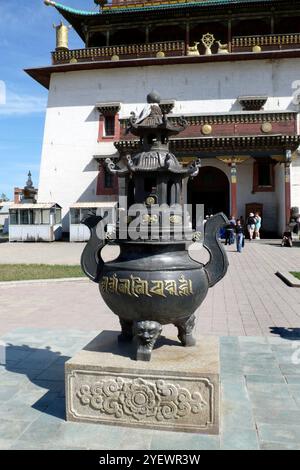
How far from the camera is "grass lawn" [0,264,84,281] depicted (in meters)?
11.1

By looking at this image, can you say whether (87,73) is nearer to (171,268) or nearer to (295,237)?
(295,237)

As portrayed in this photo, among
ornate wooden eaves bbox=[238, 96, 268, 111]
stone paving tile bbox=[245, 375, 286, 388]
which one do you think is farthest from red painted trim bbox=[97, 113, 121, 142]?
stone paving tile bbox=[245, 375, 286, 388]

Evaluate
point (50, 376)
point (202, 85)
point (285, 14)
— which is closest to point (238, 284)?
point (50, 376)

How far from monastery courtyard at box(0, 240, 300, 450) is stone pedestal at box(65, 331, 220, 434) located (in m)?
0.10

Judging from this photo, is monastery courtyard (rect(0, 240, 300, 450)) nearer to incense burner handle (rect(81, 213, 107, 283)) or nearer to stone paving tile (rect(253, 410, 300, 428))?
stone paving tile (rect(253, 410, 300, 428))

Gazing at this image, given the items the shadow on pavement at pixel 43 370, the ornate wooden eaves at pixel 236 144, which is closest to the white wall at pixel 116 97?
the ornate wooden eaves at pixel 236 144

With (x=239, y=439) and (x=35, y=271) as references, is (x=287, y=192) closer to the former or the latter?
(x=35, y=271)

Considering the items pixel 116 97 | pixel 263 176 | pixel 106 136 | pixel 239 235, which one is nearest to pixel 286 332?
pixel 239 235

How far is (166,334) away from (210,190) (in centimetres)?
2075

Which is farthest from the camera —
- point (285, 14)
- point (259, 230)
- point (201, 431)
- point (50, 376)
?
point (285, 14)

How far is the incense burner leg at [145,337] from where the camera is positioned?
147 inches

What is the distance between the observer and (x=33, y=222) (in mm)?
24859

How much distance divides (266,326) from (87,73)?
77.3 ft

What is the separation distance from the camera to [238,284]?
10344 millimetres
